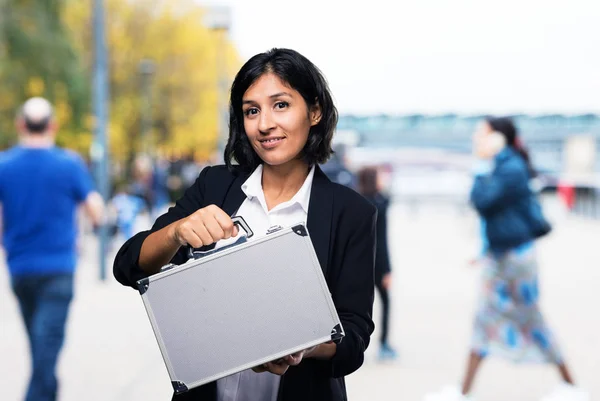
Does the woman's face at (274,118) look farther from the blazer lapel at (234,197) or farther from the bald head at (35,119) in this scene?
the bald head at (35,119)

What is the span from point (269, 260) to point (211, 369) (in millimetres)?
270

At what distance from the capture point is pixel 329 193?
2.36 m

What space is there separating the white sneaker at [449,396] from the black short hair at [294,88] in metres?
4.17

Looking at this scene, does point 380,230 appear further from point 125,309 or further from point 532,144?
point 532,144

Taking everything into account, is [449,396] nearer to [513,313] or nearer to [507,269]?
[513,313]

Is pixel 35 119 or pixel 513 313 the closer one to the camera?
pixel 35 119

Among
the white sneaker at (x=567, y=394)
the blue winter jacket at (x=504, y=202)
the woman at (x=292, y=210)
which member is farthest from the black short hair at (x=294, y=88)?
the white sneaker at (x=567, y=394)

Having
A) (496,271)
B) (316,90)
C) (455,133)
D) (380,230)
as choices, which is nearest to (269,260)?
(316,90)

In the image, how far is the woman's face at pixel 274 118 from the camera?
2301 mm

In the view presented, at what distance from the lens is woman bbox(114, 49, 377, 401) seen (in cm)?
229

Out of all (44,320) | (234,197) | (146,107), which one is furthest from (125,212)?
(146,107)

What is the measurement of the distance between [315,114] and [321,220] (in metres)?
0.28

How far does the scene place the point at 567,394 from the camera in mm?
6262

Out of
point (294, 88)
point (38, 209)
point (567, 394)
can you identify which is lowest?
point (567, 394)
